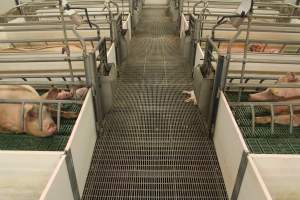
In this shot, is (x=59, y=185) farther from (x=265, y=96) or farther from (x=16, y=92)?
(x=265, y=96)

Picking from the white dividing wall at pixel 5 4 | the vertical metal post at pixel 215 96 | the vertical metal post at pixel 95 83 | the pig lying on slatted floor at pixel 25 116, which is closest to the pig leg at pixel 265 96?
the vertical metal post at pixel 215 96

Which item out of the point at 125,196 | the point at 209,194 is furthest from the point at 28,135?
the point at 209,194

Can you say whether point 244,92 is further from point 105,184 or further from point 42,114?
point 42,114

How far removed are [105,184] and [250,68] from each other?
184 centimetres

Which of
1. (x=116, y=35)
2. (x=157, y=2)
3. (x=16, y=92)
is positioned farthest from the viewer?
(x=157, y=2)

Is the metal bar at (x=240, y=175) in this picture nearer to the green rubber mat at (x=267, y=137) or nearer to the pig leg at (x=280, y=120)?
the green rubber mat at (x=267, y=137)

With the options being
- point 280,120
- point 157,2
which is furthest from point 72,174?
point 157,2

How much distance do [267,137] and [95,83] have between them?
1.44 meters

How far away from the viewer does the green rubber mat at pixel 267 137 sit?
1.88 meters

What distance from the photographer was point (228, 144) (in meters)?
1.74

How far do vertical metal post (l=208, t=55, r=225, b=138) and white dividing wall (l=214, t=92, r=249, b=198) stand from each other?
0.20 feet

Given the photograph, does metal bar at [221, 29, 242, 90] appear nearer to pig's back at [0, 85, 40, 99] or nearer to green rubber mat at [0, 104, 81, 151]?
green rubber mat at [0, 104, 81, 151]

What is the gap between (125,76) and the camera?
3.46m

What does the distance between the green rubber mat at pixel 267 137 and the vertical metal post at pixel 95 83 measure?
123 centimetres
